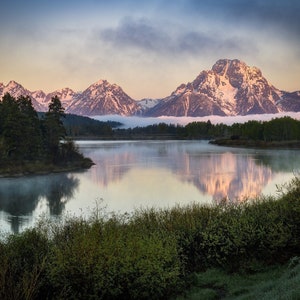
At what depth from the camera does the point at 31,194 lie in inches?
2243

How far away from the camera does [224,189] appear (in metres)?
58.3

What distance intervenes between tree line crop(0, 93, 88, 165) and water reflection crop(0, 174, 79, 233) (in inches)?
453

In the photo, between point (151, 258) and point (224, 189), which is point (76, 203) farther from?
point (151, 258)

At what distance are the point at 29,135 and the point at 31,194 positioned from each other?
35256 millimetres

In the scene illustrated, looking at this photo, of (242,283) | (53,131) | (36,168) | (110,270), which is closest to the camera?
(110,270)

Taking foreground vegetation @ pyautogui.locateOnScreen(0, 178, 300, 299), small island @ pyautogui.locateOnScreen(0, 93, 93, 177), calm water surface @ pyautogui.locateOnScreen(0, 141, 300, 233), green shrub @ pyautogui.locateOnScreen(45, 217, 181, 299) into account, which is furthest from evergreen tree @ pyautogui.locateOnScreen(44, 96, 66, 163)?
green shrub @ pyautogui.locateOnScreen(45, 217, 181, 299)

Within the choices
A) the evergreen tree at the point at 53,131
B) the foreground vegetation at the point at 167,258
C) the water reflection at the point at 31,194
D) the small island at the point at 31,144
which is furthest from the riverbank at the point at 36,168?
the foreground vegetation at the point at 167,258

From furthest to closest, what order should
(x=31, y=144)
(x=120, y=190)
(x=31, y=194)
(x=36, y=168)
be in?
(x=31, y=144)
(x=36, y=168)
(x=120, y=190)
(x=31, y=194)

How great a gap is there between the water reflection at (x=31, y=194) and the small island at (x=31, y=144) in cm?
799

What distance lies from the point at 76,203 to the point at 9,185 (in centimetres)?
2166

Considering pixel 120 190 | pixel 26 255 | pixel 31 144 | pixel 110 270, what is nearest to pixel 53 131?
pixel 31 144

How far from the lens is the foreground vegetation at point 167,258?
15102mm

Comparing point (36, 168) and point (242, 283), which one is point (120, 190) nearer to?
point (36, 168)

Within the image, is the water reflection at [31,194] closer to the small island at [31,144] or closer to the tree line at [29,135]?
the small island at [31,144]
